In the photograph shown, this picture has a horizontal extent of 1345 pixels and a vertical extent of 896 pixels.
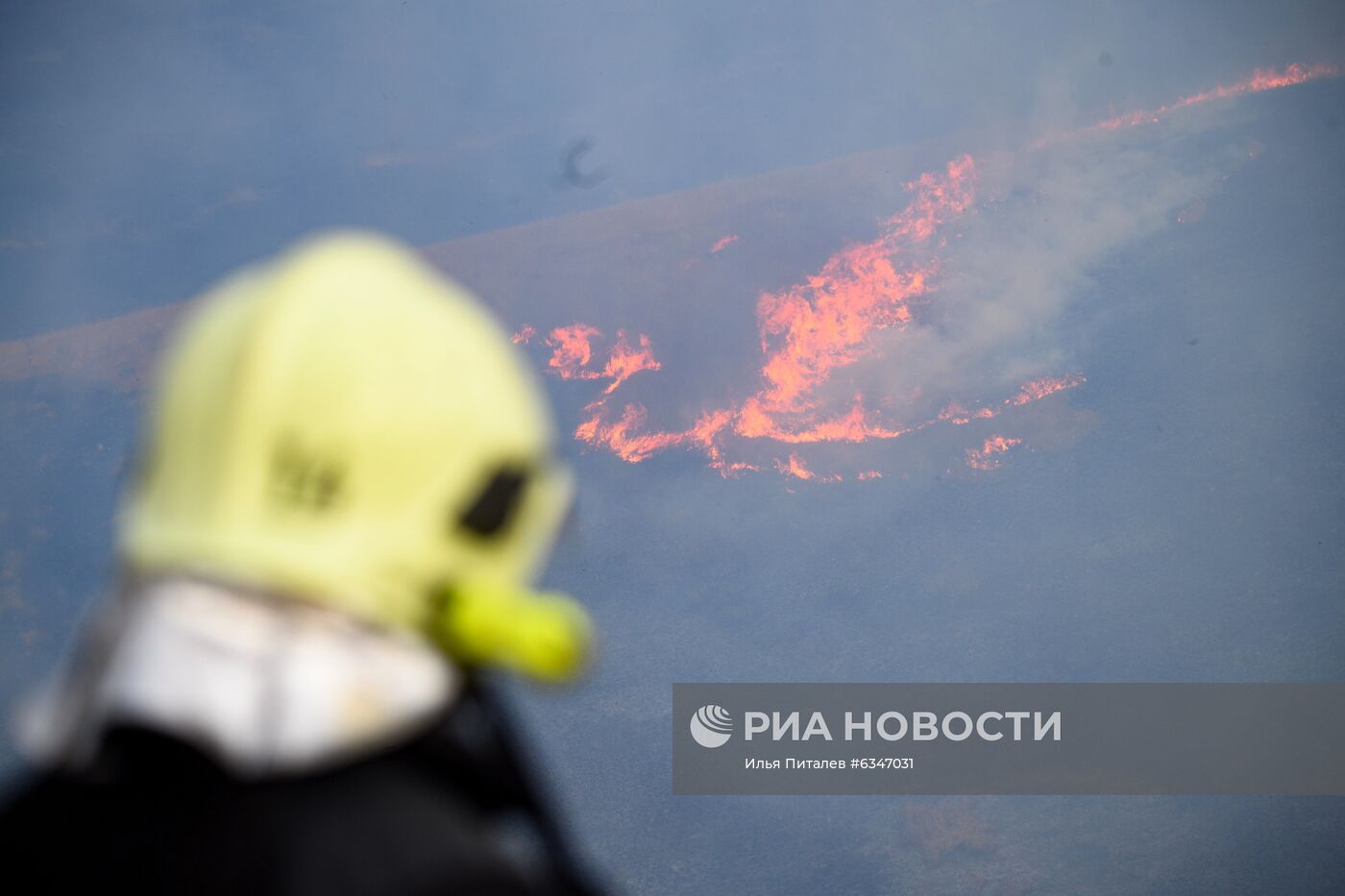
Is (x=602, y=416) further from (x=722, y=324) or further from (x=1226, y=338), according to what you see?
(x=1226, y=338)

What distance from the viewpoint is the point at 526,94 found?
11.1 ft

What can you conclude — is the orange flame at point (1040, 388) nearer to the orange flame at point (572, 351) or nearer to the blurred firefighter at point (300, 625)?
the orange flame at point (572, 351)

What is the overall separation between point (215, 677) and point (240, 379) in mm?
110

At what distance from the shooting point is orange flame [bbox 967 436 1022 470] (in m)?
3.31

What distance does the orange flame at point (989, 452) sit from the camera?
3.31 m

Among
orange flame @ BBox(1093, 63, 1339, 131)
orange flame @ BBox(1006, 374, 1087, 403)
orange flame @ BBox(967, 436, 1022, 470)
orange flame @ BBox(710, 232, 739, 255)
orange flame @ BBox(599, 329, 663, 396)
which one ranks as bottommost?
orange flame @ BBox(967, 436, 1022, 470)

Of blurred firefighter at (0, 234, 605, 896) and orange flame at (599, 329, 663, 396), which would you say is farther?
orange flame at (599, 329, 663, 396)

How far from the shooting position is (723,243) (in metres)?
3.39

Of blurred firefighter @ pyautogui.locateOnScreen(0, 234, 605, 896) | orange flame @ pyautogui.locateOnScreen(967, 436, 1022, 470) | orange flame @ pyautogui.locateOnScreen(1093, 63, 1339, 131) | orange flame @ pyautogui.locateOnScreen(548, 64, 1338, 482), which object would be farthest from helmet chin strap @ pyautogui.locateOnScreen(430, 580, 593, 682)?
orange flame @ pyautogui.locateOnScreen(1093, 63, 1339, 131)

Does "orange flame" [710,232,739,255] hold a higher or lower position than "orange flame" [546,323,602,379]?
higher

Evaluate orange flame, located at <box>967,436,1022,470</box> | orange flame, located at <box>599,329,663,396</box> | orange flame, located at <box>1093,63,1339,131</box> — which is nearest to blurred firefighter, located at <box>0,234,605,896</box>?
orange flame, located at <box>599,329,663,396</box>

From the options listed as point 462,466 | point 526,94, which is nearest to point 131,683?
point 462,466

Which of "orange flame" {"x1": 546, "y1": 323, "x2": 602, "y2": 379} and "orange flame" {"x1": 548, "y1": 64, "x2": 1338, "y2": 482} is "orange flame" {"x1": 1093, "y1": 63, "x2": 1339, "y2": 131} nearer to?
"orange flame" {"x1": 548, "y1": 64, "x2": 1338, "y2": 482}

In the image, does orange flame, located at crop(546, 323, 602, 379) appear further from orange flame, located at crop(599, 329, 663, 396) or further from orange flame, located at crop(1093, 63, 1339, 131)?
orange flame, located at crop(1093, 63, 1339, 131)
